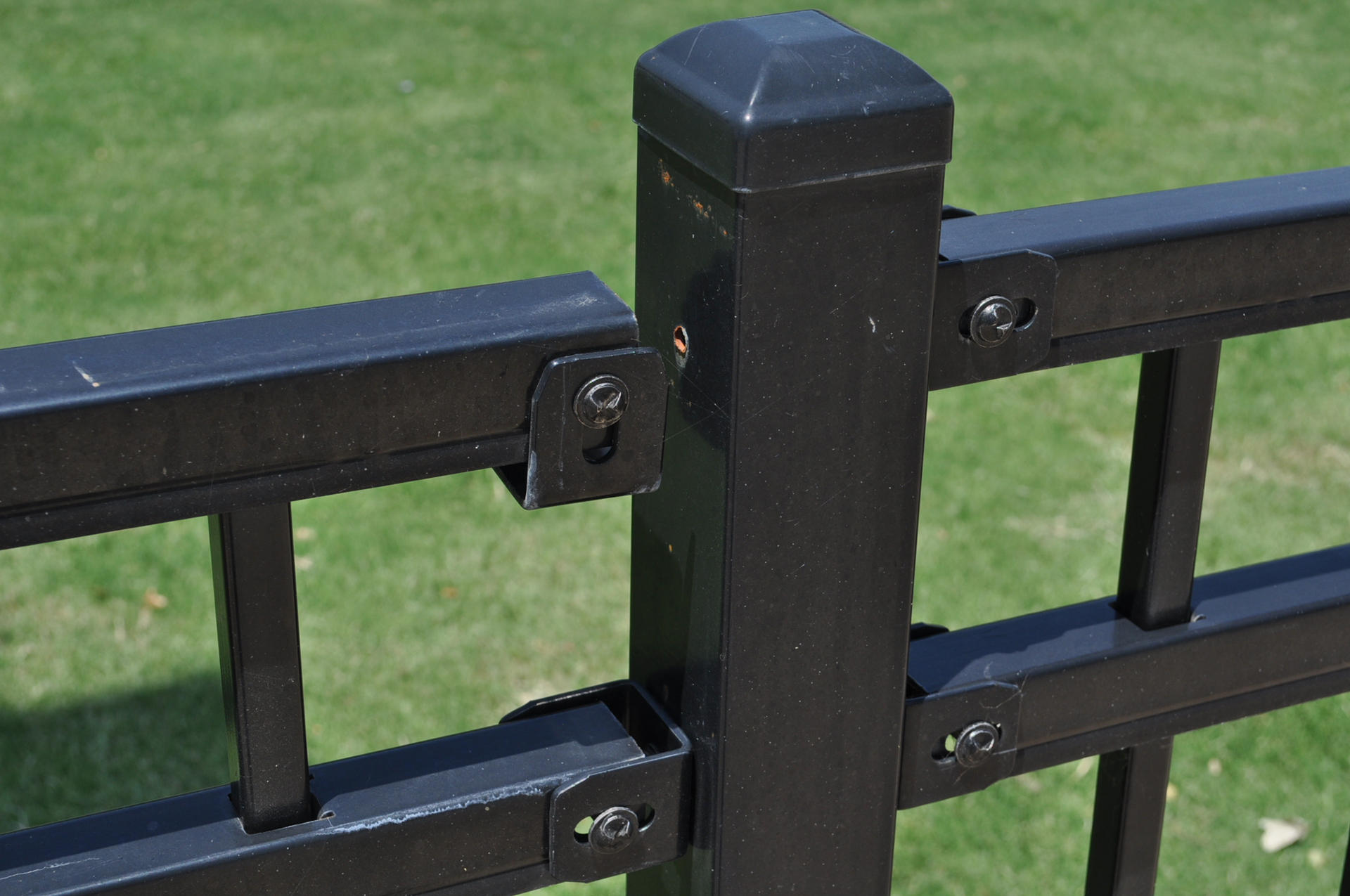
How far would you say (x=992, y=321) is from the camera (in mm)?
1055

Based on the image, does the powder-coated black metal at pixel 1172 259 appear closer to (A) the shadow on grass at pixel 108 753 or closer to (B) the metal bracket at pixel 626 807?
(B) the metal bracket at pixel 626 807

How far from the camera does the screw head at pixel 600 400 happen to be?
35.9 inches

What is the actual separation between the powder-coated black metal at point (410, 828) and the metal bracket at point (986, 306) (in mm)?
342

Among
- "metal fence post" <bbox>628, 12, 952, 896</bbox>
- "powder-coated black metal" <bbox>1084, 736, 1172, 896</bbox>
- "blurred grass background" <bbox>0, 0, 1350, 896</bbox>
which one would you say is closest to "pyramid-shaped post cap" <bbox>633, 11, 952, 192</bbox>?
"metal fence post" <bbox>628, 12, 952, 896</bbox>

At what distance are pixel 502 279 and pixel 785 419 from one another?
444 cm

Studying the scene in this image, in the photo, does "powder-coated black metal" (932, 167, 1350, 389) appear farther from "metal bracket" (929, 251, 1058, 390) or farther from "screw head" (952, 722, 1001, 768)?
"screw head" (952, 722, 1001, 768)

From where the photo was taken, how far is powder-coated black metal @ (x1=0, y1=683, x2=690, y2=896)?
3.14ft

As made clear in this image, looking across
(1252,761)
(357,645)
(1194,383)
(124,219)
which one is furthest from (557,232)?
(1194,383)

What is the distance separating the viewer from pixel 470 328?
892 mm

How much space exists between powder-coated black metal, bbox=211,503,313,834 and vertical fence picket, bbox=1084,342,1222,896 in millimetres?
691

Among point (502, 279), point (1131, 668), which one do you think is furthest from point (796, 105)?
point (502, 279)

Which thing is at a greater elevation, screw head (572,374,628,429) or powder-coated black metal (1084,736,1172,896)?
screw head (572,374,628,429)

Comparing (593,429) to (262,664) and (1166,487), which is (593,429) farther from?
(1166,487)

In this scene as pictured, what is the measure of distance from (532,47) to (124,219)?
2776 mm
